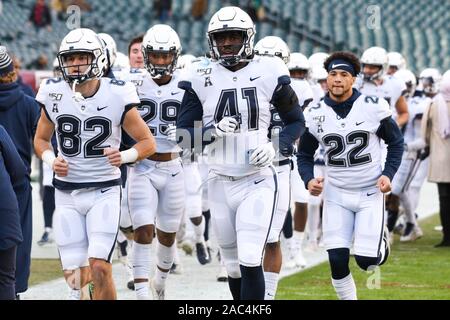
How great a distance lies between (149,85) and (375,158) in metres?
1.72

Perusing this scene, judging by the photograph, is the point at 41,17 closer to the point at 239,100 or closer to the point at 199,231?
the point at 199,231

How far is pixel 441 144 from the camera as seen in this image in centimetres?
1188

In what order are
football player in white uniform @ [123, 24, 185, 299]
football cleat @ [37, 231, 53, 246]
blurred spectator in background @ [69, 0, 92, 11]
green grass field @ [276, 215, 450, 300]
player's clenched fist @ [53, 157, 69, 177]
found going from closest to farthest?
player's clenched fist @ [53, 157, 69, 177]
football player in white uniform @ [123, 24, 185, 299]
green grass field @ [276, 215, 450, 300]
football cleat @ [37, 231, 53, 246]
blurred spectator in background @ [69, 0, 92, 11]

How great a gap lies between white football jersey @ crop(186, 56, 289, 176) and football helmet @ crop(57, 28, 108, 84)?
20.9 inches

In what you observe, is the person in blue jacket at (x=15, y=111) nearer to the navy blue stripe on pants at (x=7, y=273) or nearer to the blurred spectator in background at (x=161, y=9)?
the navy blue stripe on pants at (x=7, y=273)

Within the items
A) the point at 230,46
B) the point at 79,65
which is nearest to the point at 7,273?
the point at 79,65

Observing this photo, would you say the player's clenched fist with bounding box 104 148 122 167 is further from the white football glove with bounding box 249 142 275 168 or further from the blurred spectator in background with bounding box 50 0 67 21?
the blurred spectator in background with bounding box 50 0 67 21

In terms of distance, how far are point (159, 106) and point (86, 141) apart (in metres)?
1.49

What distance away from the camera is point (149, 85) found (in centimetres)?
838

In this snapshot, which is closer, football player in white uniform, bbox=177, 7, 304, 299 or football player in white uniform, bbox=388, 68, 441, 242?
football player in white uniform, bbox=177, 7, 304, 299

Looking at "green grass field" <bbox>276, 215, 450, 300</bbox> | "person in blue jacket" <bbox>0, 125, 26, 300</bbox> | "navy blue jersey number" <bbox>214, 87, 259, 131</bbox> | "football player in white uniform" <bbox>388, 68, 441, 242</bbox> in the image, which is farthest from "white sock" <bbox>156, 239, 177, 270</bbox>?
"football player in white uniform" <bbox>388, 68, 441, 242</bbox>

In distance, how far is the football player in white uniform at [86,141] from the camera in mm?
6879

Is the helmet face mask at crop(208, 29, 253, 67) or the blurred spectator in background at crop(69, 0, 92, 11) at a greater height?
the helmet face mask at crop(208, 29, 253, 67)

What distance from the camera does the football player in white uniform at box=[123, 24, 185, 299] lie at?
8.30m
